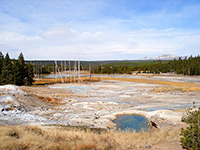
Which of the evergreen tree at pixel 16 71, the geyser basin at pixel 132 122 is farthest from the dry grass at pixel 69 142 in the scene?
the evergreen tree at pixel 16 71

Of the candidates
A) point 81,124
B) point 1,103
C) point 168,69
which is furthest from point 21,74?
point 168,69

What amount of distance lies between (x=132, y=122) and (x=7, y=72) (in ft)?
145

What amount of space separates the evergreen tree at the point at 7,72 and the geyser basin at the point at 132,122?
4104 centimetres

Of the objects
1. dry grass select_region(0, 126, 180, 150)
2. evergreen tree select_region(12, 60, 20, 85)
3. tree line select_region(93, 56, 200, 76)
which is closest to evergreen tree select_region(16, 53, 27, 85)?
evergreen tree select_region(12, 60, 20, 85)

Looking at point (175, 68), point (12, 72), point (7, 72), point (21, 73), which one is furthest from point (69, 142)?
point (175, 68)

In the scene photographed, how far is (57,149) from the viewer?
29.3ft

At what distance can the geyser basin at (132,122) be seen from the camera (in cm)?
1986

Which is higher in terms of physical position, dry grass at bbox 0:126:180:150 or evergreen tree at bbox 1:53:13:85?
evergreen tree at bbox 1:53:13:85

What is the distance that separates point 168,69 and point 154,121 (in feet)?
390

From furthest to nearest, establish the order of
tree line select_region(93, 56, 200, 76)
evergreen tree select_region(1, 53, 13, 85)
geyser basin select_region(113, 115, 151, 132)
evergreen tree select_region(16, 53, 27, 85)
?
tree line select_region(93, 56, 200, 76), evergreen tree select_region(16, 53, 27, 85), evergreen tree select_region(1, 53, 13, 85), geyser basin select_region(113, 115, 151, 132)

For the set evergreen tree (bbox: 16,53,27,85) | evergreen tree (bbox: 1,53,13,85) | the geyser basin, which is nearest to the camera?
the geyser basin

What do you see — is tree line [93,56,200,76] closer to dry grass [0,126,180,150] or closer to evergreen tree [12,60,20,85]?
evergreen tree [12,60,20,85]

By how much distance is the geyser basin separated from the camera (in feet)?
65.2

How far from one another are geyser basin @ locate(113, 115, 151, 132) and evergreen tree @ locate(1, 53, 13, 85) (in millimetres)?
41036
